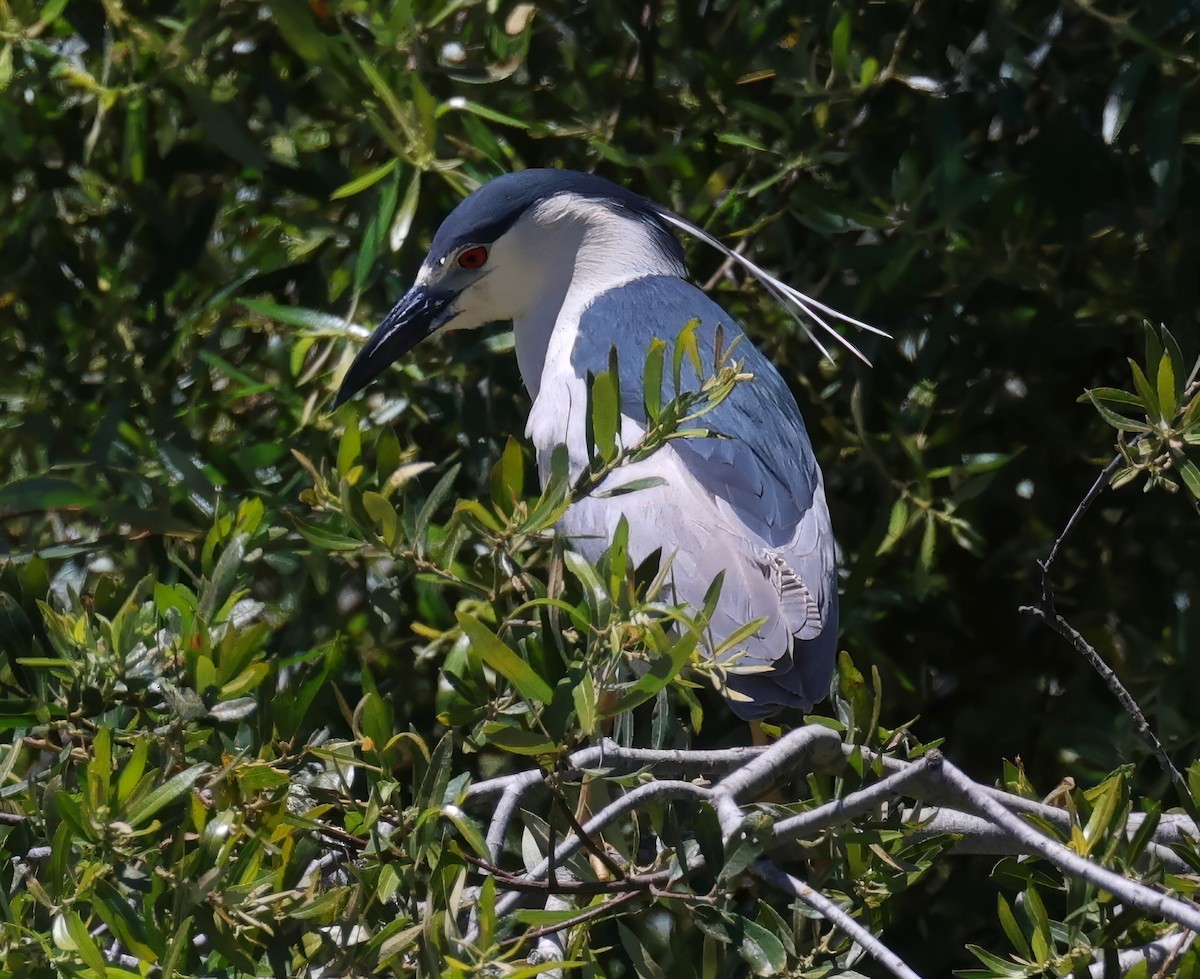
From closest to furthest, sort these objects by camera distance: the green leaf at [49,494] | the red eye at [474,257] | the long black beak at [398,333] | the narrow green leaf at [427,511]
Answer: the narrow green leaf at [427,511] → the green leaf at [49,494] → the long black beak at [398,333] → the red eye at [474,257]

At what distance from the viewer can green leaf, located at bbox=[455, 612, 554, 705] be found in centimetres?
86

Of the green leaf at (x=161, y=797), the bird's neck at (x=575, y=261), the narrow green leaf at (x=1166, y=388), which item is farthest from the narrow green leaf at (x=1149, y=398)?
the bird's neck at (x=575, y=261)

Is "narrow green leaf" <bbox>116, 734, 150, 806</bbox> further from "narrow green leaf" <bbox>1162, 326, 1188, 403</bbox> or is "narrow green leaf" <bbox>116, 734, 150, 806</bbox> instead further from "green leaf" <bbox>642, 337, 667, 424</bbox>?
"narrow green leaf" <bbox>1162, 326, 1188, 403</bbox>

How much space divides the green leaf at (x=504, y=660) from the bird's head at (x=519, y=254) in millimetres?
893

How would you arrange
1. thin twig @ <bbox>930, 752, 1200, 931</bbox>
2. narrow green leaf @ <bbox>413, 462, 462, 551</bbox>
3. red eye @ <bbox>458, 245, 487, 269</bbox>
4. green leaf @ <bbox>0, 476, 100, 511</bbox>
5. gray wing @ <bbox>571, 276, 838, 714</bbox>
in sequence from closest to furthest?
thin twig @ <bbox>930, 752, 1200, 931</bbox> < narrow green leaf @ <bbox>413, 462, 462, 551</bbox> < gray wing @ <bbox>571, 276, 838, 714</bbox> < green leaf @ <bbox>0, 476, 100, 511</bbox> < red eye @ <bbox>458, 245, 487, 269</bbox>

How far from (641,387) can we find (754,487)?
0.60 ft

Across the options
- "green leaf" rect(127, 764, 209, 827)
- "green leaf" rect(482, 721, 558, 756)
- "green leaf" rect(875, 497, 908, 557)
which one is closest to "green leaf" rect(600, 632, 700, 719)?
"green leaf" rect(482, 721, 558, 756)

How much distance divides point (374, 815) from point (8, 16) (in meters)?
1.27

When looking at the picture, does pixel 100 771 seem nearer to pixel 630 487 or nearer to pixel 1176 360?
pixel 630 487

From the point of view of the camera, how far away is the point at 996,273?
1.70m

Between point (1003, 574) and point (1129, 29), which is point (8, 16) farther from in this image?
point (1003, 574)

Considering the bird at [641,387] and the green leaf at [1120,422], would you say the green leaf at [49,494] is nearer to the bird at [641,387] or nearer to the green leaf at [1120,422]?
the bird at [641,387]

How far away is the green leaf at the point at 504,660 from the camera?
0.86 m

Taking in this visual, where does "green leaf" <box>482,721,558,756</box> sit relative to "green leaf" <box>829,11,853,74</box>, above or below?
below
